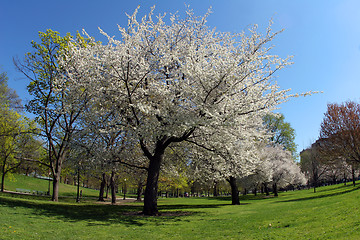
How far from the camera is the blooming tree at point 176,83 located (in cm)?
1076

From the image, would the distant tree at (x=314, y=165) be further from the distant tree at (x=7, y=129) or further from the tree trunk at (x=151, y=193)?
the distant tree at (x=7, y=129)

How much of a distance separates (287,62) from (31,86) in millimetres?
19760

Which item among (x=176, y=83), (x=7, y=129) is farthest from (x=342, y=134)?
(x=7, y=129)

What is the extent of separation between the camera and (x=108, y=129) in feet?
44.4

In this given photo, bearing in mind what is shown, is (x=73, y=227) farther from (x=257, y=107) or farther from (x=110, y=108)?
(x=257, y=107)

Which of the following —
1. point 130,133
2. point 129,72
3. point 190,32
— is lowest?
point 130,133

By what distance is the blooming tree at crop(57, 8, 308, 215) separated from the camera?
10758 millimetres

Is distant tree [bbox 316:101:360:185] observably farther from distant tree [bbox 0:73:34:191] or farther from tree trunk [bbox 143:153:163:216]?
distant tree [bbox 0:73:34:191]

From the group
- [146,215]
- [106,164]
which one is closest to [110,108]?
[106,164]

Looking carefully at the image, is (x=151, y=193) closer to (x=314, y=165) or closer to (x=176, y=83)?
(x=176, y=83)

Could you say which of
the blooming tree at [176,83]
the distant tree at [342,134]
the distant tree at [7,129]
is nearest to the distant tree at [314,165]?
the distant tree at [342,134]

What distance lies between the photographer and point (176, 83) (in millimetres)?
12148

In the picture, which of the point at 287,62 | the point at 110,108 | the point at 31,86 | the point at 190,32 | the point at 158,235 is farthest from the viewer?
the point at 31,86

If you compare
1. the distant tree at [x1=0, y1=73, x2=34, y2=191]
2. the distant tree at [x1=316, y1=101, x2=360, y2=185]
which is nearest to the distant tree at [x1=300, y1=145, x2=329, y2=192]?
the distant tree at [x1=316, y1=101, x2=360, y2=185]
